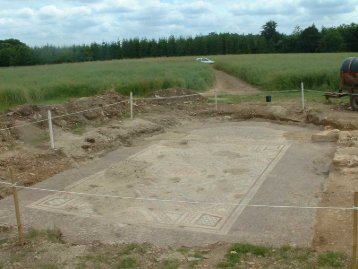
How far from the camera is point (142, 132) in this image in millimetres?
14664

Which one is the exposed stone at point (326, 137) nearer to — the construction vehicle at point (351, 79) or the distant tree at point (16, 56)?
the construction vehicle at point (351, 79)

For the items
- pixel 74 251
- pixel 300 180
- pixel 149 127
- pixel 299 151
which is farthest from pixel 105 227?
pixel 149 127

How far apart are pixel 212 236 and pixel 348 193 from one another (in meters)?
2.83

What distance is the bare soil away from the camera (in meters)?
7.26

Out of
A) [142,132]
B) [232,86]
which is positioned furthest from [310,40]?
[142,132]

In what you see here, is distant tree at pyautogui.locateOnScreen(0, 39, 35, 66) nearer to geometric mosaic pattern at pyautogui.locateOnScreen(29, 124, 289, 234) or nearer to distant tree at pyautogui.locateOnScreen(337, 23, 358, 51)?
distant tree at pyautogui.locateOnScreen(337, 23, 358, 51)

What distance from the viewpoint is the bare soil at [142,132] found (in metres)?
7.26

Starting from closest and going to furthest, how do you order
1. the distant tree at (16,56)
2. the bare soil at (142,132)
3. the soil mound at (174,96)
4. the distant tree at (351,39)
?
1. the bare soil at (142,132)
2. the soil mound at (174,96)
3. the distant tree at (16,56)
4. the distant tree at (351,39)

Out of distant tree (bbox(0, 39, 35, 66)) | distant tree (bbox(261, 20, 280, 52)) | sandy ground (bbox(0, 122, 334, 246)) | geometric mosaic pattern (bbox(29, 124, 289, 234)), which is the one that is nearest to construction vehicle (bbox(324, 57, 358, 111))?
sandy ground (bbox(0, 122, 334, 246))

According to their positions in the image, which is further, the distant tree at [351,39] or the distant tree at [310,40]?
the distant tree at [310,40]

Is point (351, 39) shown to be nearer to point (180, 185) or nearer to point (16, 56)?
point (16, 56)

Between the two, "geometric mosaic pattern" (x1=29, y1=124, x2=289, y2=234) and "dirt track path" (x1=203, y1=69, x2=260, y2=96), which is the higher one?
"dirt track path" (x1=203, y1=69, x2=260, y2=96)

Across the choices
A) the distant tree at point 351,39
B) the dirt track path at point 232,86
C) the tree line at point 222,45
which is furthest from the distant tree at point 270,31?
the dirt track path at point 232,86

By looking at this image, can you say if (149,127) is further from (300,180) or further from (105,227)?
(105,227)
